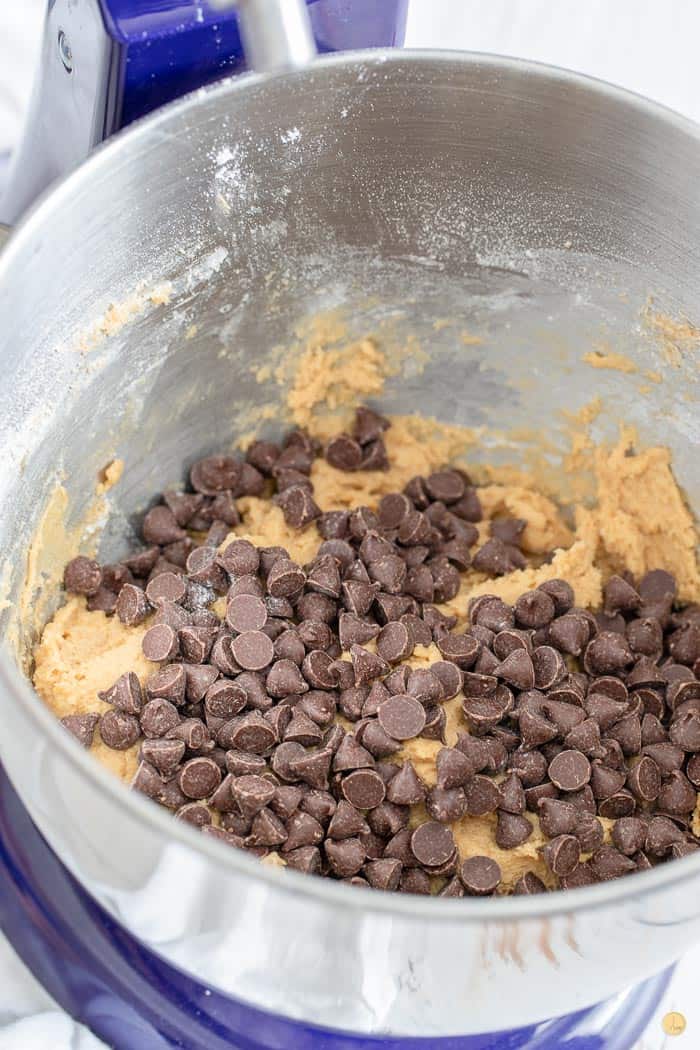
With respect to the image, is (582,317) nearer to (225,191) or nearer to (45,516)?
(225,191)

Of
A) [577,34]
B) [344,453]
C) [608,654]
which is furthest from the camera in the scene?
[577,34]

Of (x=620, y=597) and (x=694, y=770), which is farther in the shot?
(x=620, y=597)

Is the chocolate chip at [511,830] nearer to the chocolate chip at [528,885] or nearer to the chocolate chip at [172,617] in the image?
the chocolate chip at [528,885]

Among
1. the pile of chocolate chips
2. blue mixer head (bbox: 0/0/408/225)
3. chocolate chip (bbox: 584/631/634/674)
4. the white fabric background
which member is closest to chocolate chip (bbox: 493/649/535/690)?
the pile of chocolate chips

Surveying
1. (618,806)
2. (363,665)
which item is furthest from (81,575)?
(618,806)

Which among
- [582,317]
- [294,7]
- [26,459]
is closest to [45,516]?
[26,459]

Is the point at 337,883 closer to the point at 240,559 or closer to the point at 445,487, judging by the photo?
the point at 240,559

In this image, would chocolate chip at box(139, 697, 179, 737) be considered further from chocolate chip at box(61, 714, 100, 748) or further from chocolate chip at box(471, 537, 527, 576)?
chocolate chip at box(471, 537, 527, 576)
